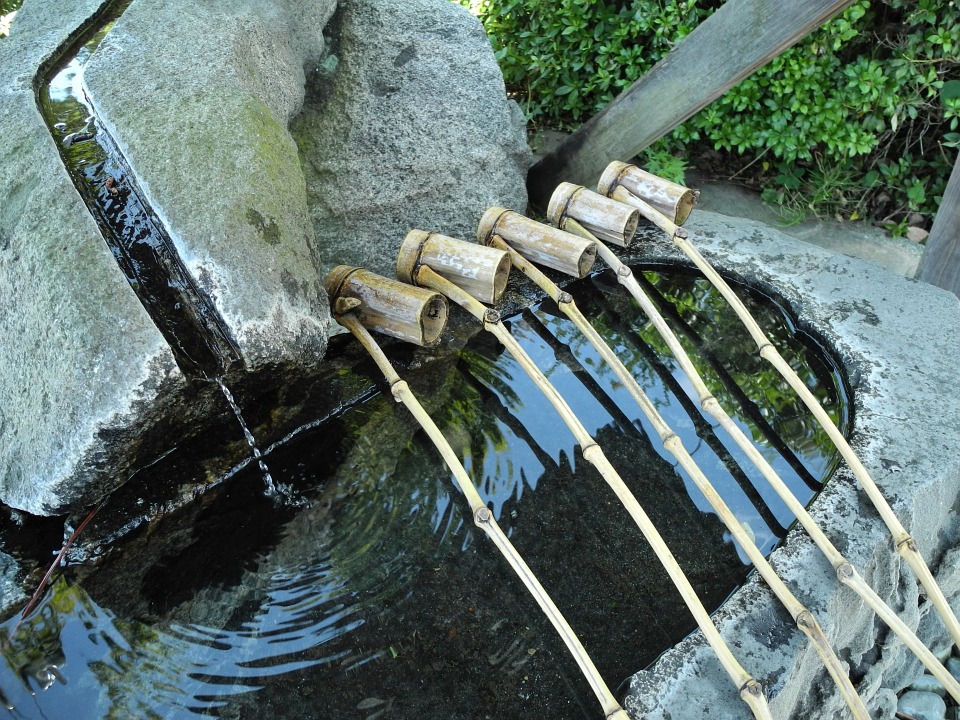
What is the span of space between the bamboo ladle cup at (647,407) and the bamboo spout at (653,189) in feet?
0.56

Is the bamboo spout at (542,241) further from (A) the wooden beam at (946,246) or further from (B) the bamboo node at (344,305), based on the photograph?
(A) the wooden beam at (946,246)

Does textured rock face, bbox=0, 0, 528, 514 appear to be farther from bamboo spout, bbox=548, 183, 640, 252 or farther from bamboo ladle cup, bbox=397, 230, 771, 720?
bamboo spout, bbox=548, 183, 640, 252

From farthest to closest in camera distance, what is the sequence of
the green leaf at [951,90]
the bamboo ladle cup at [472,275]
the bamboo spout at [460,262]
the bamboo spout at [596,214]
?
the green leaf at [951,90] → the bamboo spout at [596,214] → the bamboo spout at [460,262] → the bamboo ladle cup at [472,275]

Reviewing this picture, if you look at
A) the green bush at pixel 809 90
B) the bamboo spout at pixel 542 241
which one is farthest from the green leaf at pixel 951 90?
the bamboo spout at pixel 542 241

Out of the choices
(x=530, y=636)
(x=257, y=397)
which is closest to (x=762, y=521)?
(x=530, y=636)

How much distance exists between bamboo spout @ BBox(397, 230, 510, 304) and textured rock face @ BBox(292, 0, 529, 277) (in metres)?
0.57

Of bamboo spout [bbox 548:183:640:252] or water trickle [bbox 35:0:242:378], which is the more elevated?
water trickle [bbox 35:0:242:378]

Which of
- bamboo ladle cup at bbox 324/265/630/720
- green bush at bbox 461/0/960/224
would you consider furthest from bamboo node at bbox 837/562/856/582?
green bush at bbox 461/0/960/224

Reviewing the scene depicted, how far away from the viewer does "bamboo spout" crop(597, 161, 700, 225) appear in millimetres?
3641

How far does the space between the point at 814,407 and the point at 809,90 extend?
2490mm

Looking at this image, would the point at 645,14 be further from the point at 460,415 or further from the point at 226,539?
the point at 226,539

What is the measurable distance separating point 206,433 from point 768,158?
12.4 ft

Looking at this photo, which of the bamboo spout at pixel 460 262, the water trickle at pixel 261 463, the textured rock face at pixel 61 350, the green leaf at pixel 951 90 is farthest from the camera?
the green leaf at pixel 951 90

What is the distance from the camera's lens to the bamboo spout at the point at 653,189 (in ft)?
11.9
